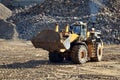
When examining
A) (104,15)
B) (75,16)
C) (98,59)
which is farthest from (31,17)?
(98,59)

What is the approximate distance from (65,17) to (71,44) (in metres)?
18.8

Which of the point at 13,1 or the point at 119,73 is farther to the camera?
the point at 13,1

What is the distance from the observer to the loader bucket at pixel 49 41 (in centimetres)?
1655

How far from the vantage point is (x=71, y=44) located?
1762 cm

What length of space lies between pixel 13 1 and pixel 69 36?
3642 cm

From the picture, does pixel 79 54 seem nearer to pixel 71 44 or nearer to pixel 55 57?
pixel 71 44

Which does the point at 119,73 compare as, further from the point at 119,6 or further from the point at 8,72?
the point at 119,6

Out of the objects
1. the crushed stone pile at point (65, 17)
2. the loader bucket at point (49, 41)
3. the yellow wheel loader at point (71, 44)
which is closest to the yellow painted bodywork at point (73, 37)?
the yellow wheel loader at point (71, 44)

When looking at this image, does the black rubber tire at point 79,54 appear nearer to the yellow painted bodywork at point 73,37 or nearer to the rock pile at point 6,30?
the yellow painted bodywork at point 73,37

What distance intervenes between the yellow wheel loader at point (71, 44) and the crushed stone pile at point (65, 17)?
1410cm

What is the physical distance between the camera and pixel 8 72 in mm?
14672

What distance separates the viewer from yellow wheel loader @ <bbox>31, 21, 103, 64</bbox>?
16703 millimetres

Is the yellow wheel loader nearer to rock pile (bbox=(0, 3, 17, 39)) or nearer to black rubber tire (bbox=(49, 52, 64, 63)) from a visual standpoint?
black rubber tire (bbox=(49, 52, 64, 63))

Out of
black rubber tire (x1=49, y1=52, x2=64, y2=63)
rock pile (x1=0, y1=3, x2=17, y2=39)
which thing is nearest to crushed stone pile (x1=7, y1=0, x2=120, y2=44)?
rock pile (x1=0, y1=3, x2=17, y2=39)
